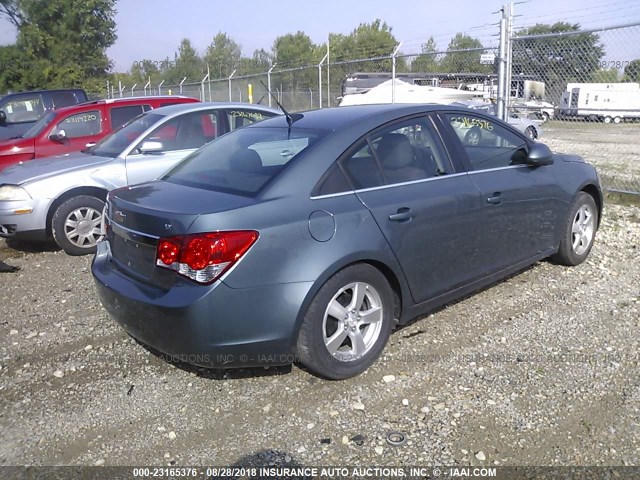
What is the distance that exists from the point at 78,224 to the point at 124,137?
1.24m

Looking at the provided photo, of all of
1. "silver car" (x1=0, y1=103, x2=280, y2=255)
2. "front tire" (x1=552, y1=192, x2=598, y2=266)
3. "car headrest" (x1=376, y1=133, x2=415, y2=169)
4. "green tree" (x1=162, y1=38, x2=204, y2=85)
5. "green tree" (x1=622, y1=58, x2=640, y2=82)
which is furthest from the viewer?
"green tree" (x1=162, y1=38, x2=204, y2=85)

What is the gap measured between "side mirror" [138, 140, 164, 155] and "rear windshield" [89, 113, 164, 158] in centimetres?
22

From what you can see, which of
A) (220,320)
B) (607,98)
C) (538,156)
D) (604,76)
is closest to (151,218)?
(220,320)

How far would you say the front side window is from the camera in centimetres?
365

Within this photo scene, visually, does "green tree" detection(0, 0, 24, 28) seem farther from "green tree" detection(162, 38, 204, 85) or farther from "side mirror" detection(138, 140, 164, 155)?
"side mirror" detection(138, 140, 164, 155)

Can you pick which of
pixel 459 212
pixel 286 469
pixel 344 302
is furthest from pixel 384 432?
pixel 459 212

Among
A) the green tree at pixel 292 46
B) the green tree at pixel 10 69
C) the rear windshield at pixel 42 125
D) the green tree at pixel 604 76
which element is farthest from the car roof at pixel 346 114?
Result: the green tree at pixel 292 46

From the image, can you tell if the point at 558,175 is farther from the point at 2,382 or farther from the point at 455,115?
the point at 2,382

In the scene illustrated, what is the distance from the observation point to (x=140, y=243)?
333 cm

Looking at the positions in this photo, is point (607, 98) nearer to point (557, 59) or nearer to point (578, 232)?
point (557, 59)

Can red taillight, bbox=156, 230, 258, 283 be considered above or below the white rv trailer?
below

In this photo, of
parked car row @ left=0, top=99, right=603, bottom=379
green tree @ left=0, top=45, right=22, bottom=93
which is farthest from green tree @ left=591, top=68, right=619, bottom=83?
Result: green tree @ left=0, top=45, right=22, bottom=93

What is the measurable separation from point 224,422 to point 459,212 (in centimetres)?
206

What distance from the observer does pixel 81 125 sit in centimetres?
836
